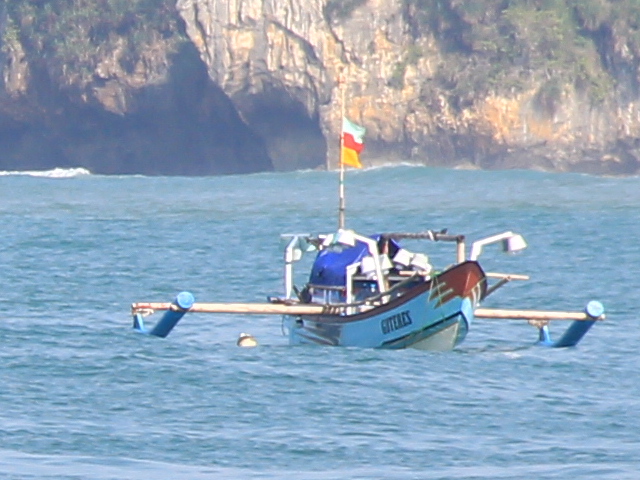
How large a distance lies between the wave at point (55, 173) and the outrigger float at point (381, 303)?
4907 centimetres

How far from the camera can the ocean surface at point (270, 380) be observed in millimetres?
15781

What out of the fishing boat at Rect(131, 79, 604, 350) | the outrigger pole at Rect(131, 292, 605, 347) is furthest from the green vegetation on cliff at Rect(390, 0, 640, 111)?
the outrigger pole at Rect(131, 292, 605, 347)

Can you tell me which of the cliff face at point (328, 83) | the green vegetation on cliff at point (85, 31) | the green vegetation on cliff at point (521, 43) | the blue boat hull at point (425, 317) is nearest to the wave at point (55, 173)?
the cliff face at point (328, 83)

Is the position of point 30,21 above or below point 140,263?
above

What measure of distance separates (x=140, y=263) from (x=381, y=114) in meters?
38.0

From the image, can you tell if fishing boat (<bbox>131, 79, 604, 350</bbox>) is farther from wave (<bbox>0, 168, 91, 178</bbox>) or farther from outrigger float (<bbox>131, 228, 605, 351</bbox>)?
wave (<bbox>0, 168, 91, 178</bbox>)

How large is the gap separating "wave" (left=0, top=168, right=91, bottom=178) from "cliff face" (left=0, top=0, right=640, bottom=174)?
93cm

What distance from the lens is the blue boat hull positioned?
2144 cm

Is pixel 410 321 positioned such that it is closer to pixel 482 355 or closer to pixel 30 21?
pixel 482 355

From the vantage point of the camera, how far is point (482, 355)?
2205 centimetres

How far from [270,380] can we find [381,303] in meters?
2.82

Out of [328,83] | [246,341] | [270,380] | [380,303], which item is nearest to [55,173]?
[328,83]

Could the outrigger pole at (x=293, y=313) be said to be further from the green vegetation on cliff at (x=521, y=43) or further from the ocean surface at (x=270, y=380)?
the green vegetation on cliff at (x=521, y=43)

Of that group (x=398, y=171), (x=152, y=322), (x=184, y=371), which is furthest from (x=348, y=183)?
(x=184, y=371)
